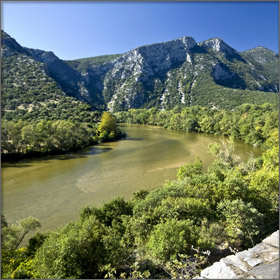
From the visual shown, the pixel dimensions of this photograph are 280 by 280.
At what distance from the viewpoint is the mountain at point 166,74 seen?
140 metres

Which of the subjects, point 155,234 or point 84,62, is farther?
point 84,62

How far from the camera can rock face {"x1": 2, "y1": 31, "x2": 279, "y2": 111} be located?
465ft

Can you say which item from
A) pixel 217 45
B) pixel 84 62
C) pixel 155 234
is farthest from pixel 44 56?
pixel 155 234

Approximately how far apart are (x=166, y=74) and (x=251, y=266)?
17535 cm

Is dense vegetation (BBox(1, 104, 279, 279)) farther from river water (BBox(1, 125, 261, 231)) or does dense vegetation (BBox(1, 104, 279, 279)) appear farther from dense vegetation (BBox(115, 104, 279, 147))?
dense vegetation (BBox(115, 104, 279, 147))

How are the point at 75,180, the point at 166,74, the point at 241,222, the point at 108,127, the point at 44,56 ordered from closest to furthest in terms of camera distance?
1. the point at 241,222
2. the point at 75,180
3. the point at 108,127
4. the point at 44,56
5. the point at 166,74

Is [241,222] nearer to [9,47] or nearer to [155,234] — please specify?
[155,234]

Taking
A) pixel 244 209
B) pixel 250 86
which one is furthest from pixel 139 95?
pixel 244 209

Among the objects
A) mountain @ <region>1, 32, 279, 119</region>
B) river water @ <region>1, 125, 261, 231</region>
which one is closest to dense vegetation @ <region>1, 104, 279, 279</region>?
river water @ <region>1, 125, 261, 231</region>

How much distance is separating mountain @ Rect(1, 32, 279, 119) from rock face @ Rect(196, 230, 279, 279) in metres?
124

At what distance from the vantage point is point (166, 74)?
168250mm

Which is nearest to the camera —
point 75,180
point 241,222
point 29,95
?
point 241,222

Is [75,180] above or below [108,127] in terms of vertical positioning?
below

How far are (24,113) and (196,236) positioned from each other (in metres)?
60.0
